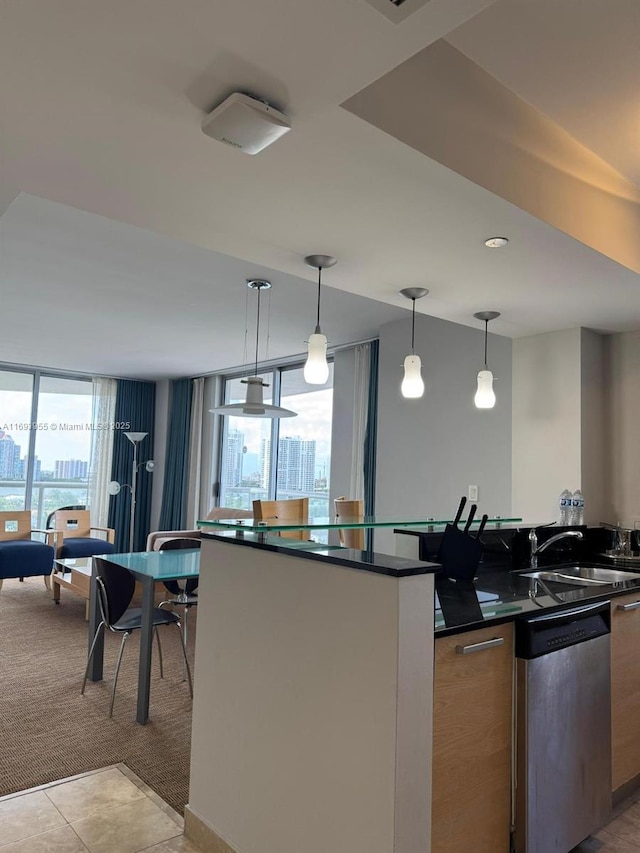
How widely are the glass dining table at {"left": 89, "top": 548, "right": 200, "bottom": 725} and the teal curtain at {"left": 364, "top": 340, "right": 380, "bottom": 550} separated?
1666 mm

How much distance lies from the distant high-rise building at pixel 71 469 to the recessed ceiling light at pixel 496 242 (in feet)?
23.8

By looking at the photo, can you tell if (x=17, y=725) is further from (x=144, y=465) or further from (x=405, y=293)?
(x=144, y=465)

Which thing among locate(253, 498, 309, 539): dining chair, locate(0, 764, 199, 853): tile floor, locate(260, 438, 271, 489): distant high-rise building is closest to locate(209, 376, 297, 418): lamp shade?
locate(253, 498, 309, 539): dining chair

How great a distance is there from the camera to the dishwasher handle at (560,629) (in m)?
1.83

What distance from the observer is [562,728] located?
1.92m

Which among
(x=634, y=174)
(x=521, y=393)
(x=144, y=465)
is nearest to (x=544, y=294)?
(x=634, y=174)

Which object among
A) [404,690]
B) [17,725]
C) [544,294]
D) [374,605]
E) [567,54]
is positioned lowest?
[17,725]

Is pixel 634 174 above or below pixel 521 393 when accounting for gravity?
above

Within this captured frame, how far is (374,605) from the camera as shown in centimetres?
150

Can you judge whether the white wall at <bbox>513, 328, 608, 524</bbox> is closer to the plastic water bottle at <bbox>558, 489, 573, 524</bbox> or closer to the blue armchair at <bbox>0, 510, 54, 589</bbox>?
the plastic water bottle at <bbox>558, 489, 573, 524</bbox>

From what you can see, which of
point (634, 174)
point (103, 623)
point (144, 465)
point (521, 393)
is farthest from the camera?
point (144, 465)

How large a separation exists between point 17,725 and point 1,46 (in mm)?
2946

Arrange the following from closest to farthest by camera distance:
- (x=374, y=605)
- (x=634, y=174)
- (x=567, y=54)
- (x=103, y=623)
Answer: (x=374, y=605)
(x=567, y=54)
(x=634, y=174)
(x=103, y=623)

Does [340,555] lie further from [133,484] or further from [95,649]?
[133,484]
